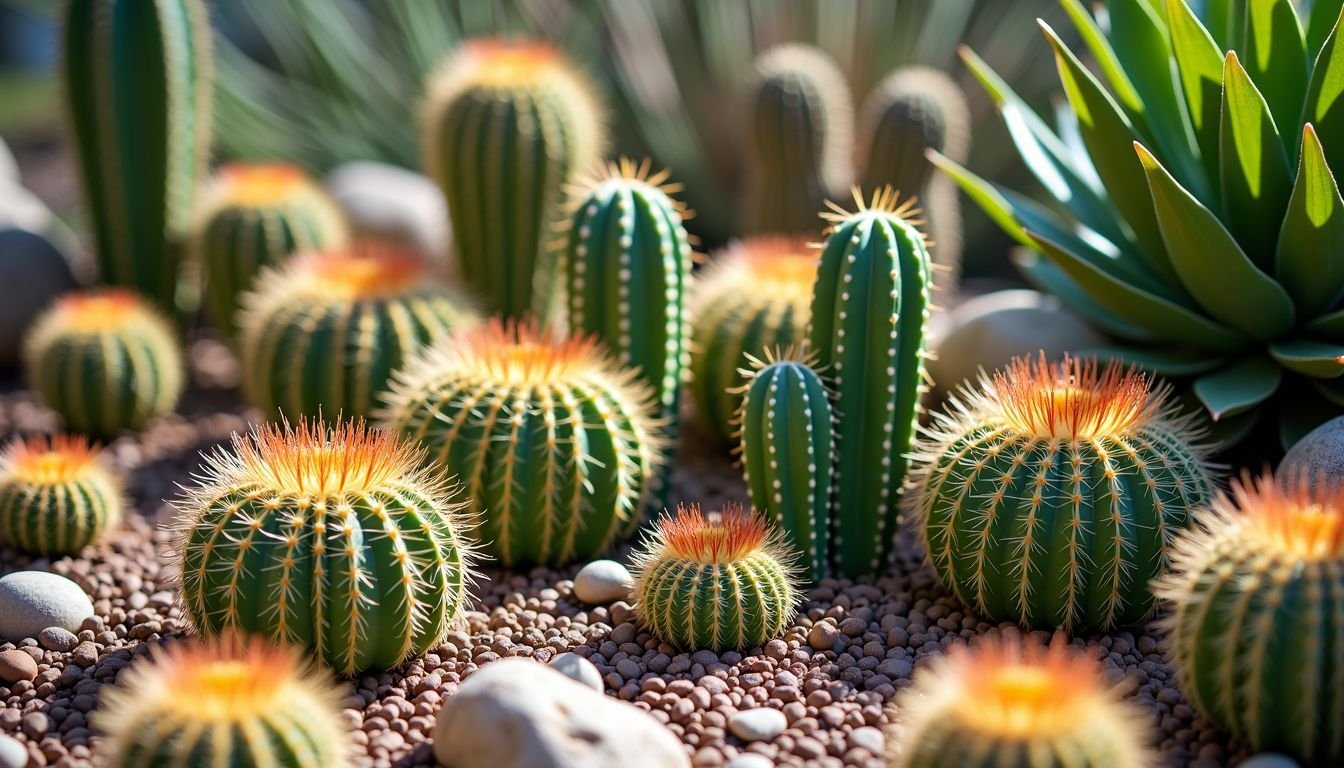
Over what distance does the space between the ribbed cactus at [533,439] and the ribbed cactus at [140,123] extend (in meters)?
2.29

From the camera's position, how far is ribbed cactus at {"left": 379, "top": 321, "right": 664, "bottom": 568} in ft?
12.1

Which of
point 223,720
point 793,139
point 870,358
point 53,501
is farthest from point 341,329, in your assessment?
point 223,720

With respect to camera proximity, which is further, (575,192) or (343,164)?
(343,164)

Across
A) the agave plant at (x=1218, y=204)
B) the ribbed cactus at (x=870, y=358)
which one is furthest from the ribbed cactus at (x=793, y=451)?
the agave plant at (x=1218, y=204)

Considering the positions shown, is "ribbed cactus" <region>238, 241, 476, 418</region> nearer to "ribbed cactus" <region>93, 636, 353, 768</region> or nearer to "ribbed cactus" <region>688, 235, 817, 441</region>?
"ribbed cactus" <region>688, 235, 817, 441</region>

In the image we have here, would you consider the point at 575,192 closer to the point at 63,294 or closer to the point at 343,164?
the point at 63,294

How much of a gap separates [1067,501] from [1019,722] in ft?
3.35

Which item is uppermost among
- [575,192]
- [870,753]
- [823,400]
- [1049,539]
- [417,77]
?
[417,77]

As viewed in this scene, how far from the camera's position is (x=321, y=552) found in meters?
2.97

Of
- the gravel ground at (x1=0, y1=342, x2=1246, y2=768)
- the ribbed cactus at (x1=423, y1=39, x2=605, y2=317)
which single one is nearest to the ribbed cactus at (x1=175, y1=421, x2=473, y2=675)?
the gravel ground at (x1=0, y1=342, x2=1246, y2=768)

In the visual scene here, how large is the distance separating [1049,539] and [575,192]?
2.02m

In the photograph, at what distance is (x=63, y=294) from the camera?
5867 mm

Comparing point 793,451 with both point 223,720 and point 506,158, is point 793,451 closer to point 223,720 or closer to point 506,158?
point 223,720

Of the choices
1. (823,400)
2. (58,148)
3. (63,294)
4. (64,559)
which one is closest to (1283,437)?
(823,400)
